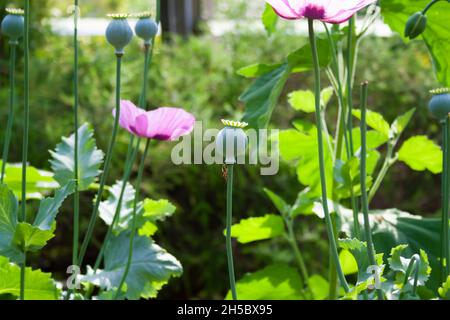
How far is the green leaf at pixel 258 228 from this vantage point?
35.0 inches

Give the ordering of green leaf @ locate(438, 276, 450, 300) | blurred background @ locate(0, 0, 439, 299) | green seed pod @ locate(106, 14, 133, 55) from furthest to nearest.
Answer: blurred background @ locate(0, 0, 439, 299), green seed pod @ locate(106, 14, 133, 55), green leaf @ locate(438, 276, 450, 300)

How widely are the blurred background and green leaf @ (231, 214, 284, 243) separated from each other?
79 cm

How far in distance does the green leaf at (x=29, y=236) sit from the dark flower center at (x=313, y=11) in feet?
0.76

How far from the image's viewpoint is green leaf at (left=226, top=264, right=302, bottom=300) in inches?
36.9

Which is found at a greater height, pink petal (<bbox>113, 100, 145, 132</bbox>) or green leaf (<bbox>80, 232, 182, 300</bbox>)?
pink petal (<bbox>113, 100, 145, 132</bbox>)

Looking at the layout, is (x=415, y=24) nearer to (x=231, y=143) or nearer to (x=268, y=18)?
(x=231, y=143)

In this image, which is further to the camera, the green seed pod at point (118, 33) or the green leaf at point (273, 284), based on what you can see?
the green leaf at point (273, 284)

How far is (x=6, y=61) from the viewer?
2.30 meters

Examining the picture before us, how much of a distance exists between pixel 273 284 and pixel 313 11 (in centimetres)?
46

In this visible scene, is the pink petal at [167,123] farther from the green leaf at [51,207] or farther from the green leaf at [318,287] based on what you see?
the green leaf at [318,287]

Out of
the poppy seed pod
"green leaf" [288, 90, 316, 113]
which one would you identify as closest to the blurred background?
"green leaf" [288, 90, 316, 113]

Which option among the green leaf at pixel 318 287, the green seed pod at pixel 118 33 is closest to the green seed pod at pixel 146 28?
the green seed pod at pixel 118 33

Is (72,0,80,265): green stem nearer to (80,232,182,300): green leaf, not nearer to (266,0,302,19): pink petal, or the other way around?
(80,232,182,300): green leaf
